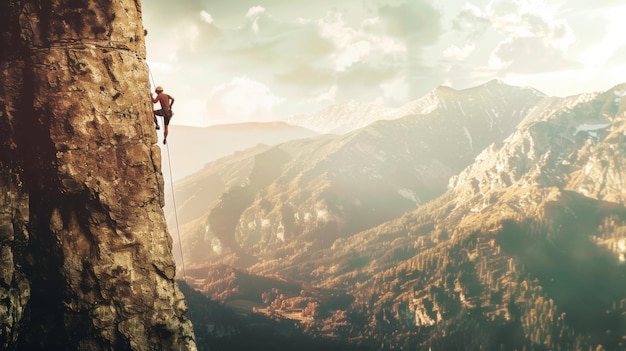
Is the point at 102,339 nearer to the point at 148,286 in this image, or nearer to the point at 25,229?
the point at 148,286

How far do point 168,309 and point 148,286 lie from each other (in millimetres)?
2461

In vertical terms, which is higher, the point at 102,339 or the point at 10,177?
the point at 10,177

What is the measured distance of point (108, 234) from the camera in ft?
96.9

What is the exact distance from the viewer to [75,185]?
28500 millimetres

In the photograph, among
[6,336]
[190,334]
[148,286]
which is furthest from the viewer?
[190,334]

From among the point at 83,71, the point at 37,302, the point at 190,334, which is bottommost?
the point at 190,334

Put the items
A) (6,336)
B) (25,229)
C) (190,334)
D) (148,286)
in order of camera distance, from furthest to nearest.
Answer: (190,334), (148,286), (25,229), (6,336)

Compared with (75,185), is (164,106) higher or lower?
higher

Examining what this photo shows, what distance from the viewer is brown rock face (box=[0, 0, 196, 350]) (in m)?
27.9

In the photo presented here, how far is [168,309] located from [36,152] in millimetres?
14489

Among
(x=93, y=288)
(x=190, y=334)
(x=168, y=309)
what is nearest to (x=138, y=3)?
(x=93, y=288)

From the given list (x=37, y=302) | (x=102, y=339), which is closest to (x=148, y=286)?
(x=102, y=339)

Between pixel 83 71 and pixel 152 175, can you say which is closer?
pixel 83 71

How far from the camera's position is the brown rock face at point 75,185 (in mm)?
27875
